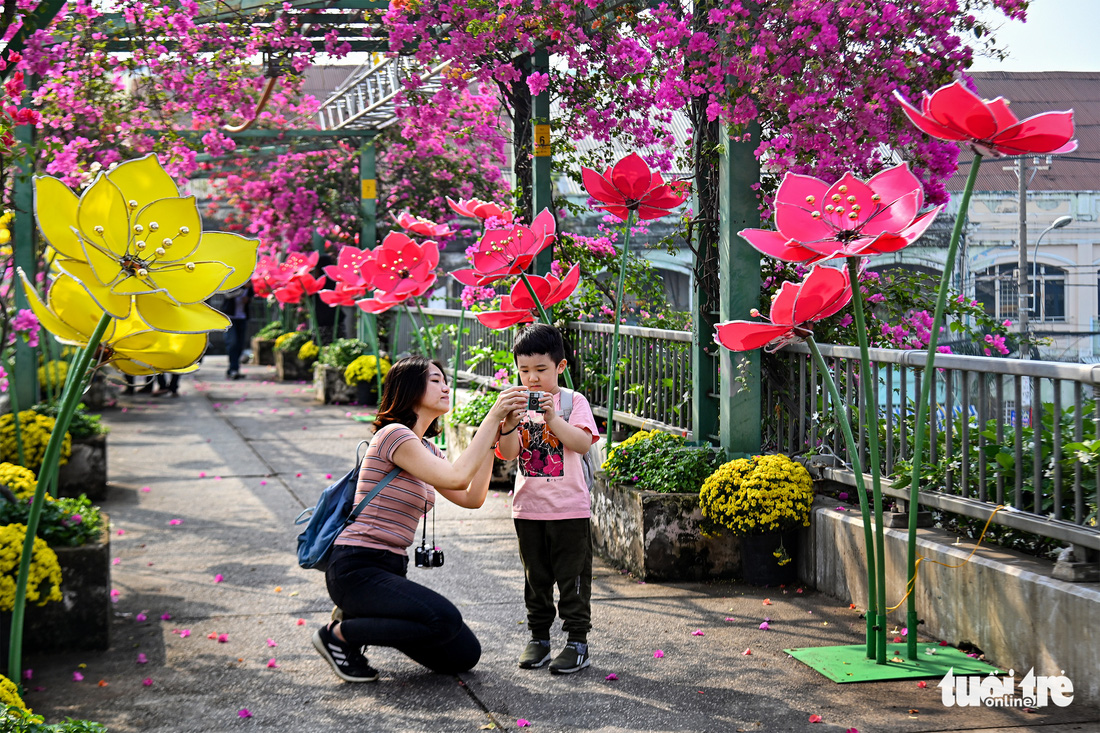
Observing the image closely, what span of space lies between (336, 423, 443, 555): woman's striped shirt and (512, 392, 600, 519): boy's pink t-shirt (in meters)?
0.35

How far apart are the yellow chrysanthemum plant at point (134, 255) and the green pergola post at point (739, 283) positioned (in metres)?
3.04

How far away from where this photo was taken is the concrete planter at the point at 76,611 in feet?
13.6

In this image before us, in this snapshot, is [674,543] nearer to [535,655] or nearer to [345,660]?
[535,655]

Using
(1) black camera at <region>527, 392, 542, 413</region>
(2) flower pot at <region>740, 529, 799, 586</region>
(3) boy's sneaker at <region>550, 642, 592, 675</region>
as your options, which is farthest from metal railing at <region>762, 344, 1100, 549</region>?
(3) boy's sneaker at <region>550, 642, 592, 675</region>

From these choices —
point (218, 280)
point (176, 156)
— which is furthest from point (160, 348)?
point (176, 156)

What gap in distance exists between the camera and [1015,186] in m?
12.8

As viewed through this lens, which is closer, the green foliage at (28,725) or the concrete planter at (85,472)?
the green foliage at (28,725)

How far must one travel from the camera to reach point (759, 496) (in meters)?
4.91

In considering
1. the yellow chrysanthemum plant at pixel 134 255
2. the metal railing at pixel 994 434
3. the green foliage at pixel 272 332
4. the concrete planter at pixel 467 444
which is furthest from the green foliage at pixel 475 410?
the green foliage at pixel 272 332

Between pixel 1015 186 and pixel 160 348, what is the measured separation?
12.0 metres

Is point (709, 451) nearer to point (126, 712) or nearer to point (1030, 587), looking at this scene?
point (1030, 587)

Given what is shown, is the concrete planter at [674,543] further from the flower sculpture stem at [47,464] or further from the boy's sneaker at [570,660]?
the flower sculpture stem at [47,464]

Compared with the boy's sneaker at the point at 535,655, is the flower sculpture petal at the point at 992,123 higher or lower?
higher

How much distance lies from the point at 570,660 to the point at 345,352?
10735mm
